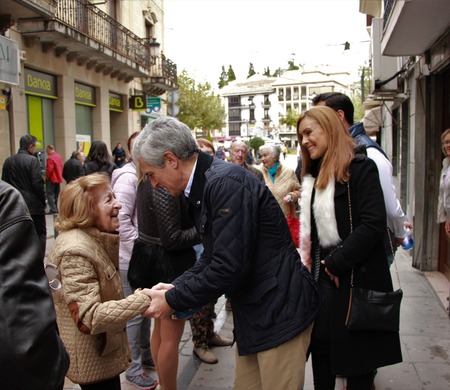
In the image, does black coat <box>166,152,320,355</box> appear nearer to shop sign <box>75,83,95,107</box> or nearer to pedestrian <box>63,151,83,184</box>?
pedestrian <box>63,151,83,184</box>

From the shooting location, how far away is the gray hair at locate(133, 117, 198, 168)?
248 centimetres

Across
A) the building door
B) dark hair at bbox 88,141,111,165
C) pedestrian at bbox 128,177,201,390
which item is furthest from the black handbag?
dark hair at bbox 88,141,111,165

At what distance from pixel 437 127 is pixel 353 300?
5231 mm

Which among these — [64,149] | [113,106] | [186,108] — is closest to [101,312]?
[64,149]

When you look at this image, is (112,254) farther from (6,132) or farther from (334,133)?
(6,132)

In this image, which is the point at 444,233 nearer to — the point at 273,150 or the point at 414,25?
the point at 273,150

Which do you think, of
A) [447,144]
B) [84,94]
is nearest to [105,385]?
[447,144]

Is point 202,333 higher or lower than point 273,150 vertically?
lower

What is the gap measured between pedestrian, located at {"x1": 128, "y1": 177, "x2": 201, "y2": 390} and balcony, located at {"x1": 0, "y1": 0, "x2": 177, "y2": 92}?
33.2 feet

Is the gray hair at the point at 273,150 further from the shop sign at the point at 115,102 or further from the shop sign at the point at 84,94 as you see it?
the shop sign at the point at 115,102

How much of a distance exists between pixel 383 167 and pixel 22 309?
268 centimetres

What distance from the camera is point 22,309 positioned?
1.32 m

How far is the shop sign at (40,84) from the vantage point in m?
14.4

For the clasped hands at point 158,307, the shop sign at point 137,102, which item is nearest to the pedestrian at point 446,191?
the clasped hands at point 158,307
